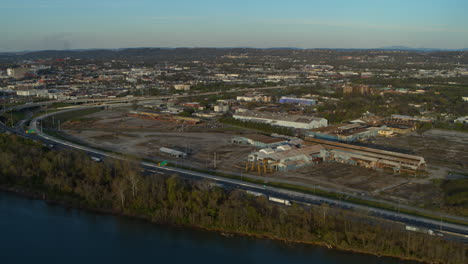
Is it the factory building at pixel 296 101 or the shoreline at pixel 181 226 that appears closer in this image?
the shoreline at pixel 181 226

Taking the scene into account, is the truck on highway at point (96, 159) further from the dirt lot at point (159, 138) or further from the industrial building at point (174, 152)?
the industrial building at point (174, 152)

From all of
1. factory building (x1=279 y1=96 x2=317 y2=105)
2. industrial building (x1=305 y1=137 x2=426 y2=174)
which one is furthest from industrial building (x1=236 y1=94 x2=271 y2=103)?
industrial building (x1=305 y1=137 x2=426 y2=174)

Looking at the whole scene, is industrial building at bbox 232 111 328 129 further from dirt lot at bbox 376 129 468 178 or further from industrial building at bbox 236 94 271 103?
industrial building at bbox 236 94 271 103

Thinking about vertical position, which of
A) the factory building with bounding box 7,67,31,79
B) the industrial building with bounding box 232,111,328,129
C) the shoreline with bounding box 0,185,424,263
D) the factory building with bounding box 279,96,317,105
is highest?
the factory building with bounding box 7,67,31,79

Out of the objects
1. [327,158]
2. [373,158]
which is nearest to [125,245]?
[327,158]

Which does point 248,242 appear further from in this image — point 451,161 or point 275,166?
point 451,161

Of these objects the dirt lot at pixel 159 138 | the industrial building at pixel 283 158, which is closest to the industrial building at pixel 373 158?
the industrial building at pixel 283 158
